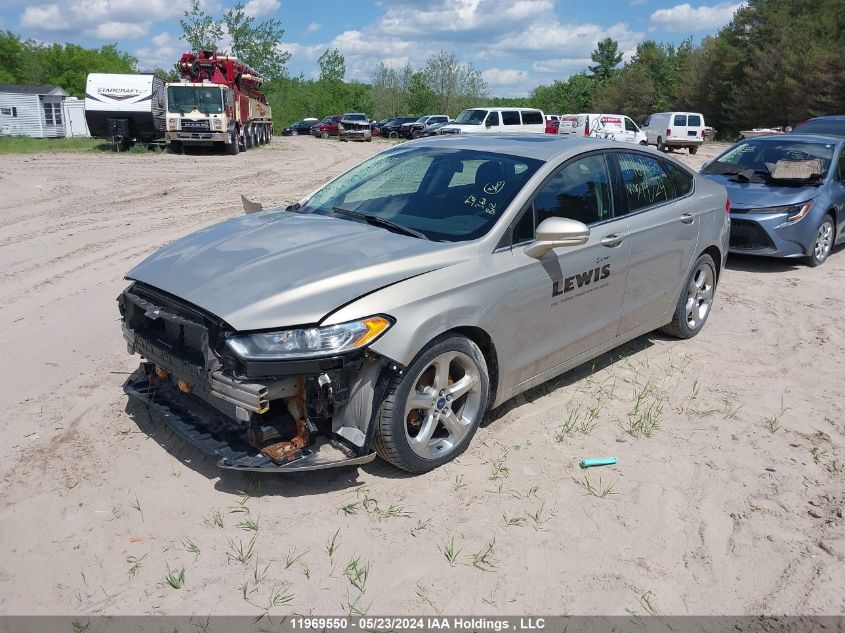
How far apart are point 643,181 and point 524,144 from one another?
106 cm

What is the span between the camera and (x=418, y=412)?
3770 millimetres

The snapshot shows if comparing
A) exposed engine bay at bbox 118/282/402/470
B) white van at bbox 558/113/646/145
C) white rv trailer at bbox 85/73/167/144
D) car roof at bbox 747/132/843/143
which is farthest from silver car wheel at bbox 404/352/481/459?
white rv trailer at bbox 85/73/167/144

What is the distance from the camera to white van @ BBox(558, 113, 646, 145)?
3019 centimetres

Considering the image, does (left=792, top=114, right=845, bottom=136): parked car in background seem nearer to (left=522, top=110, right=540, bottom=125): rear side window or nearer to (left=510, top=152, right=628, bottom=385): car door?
(left=510, top=152, right=628, bottom=385): car door

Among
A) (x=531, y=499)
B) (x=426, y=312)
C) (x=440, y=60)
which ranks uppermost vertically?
(x=440, y=60)

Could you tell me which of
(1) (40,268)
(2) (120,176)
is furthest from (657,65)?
(1) (40,268)

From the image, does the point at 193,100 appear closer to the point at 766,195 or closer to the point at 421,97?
the point at 766,195

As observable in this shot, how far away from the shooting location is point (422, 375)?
3711mm

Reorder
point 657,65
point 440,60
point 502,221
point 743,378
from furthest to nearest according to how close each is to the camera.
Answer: point 657,65 → point 440,60 → point 743,378 → point 502,221

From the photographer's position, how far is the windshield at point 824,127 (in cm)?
1207

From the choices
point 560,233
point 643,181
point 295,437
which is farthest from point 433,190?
point 295,437

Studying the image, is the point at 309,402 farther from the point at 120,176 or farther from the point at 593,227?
the point at 120,176

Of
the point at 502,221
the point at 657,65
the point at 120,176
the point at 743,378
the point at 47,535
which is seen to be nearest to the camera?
the point at 47,535

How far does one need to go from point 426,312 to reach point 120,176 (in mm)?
17005
